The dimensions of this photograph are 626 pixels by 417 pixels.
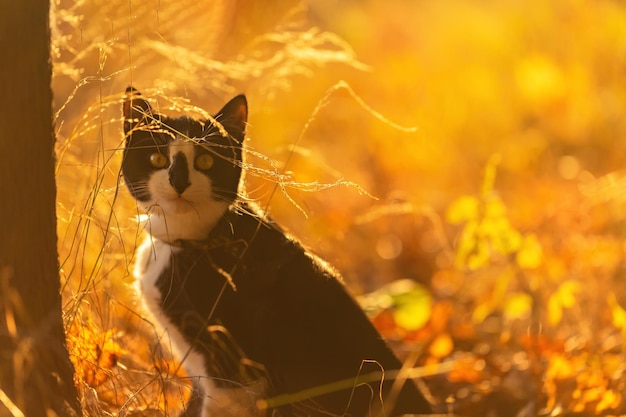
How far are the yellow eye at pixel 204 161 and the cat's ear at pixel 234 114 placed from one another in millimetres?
128

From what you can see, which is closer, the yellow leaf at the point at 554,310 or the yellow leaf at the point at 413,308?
the yellow leaf at the point at 554,310

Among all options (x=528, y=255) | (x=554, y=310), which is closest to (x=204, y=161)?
(x=554, y=310)

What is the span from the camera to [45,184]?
2.05 meters

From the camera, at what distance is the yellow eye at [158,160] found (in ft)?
8.37

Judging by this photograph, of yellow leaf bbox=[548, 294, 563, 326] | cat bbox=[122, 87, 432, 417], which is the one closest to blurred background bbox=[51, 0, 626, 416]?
yellow leaf bbox=[548, 294, 563, 326]

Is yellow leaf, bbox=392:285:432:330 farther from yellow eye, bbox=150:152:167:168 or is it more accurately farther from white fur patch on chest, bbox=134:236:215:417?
yellow eye, bbox=150:152:167:168

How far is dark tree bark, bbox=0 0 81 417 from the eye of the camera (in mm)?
1952

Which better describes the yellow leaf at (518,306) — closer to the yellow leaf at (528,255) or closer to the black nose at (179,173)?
the yellow leaf at (528,255)

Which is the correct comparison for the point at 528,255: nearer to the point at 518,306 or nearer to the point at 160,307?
the point at 518,306

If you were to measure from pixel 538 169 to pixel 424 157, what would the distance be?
88cm

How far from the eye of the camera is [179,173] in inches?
98.4

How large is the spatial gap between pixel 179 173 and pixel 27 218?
59cm

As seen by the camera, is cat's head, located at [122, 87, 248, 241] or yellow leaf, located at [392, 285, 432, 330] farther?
yellow leaf, located at [392, 285, 432, 330]

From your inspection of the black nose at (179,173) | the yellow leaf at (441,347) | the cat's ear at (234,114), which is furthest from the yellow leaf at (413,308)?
the black nose at (179,173)
